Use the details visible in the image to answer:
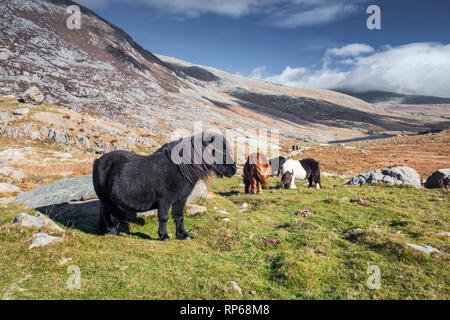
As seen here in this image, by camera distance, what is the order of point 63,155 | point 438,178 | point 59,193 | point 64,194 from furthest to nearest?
1. point 63,155
2. point 438,178
3. point 59,193
4. point 64,194

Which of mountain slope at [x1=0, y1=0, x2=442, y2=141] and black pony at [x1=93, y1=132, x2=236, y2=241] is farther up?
mountain slope at [x1=0, y1=0, x2=442, y2=141]

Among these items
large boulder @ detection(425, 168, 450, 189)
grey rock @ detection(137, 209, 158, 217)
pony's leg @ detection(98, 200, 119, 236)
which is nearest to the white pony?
large boulder @ detection(425, 168, 450, 189)

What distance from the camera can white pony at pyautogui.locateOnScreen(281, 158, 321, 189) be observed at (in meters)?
18.9

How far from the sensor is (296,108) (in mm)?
176750

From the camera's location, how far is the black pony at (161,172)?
22.1 feet

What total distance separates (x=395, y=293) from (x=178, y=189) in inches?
221

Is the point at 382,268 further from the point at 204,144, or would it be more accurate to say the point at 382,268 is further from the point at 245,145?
the point at 245,145

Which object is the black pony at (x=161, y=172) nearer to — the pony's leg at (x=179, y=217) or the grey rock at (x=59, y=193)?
the pony's leg at (x=179, y=217)

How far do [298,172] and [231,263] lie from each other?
46.4ft

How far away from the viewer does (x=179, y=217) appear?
7590 mm

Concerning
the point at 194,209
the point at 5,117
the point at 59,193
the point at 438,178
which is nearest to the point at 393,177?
the point at 438,178

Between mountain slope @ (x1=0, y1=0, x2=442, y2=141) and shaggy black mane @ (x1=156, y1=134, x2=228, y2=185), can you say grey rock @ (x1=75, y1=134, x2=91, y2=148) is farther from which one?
shaggy black mane @ (x1=156, y1=134, x2=228, y2=185)

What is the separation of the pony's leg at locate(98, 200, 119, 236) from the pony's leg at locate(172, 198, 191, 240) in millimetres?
1850

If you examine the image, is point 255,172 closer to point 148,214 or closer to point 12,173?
point 148,214
